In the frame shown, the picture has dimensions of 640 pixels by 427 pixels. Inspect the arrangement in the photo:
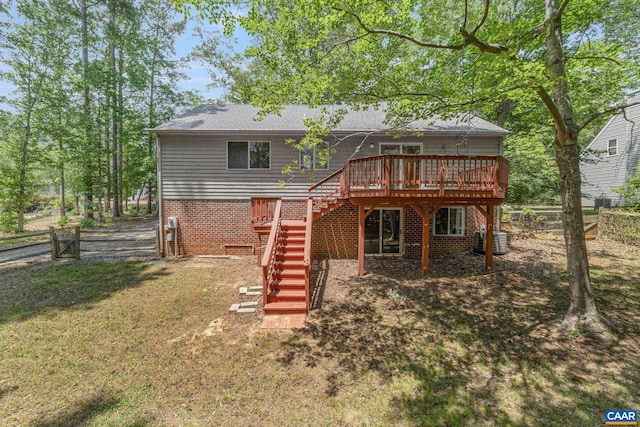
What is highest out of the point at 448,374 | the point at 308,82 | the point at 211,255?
the point at 308,82

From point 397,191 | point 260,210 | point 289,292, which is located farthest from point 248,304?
point 397,191

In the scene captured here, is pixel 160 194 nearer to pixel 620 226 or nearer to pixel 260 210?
pixel 260 210

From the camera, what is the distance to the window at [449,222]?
35.0 ft

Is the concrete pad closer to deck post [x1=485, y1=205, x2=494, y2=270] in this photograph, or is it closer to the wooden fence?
the wooden fence

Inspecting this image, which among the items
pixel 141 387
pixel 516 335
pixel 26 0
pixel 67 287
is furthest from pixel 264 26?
pixel 26 0

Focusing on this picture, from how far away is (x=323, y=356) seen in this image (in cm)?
461

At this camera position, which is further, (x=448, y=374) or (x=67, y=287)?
(x=67, y=287)

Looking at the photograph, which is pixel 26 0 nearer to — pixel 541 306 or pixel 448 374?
pixel 448 374

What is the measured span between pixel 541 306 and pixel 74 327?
10.0 metres

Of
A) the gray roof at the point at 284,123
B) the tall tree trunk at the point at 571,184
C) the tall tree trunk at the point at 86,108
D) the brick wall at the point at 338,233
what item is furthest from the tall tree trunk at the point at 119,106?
the tall tree trunk at the point at 571,184

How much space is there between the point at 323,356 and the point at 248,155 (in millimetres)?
7900

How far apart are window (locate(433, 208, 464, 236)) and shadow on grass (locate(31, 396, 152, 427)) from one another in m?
10.2

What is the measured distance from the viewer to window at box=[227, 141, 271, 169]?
10336 mm

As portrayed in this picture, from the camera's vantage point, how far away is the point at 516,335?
16.8 ft
